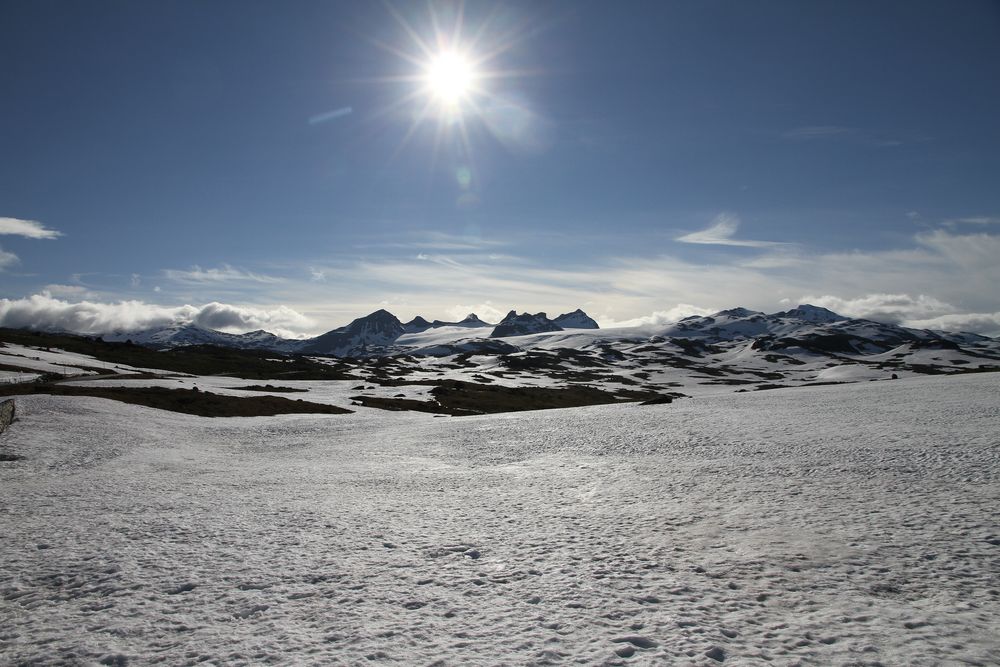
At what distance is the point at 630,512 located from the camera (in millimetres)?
15570

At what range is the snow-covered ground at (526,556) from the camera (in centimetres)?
863

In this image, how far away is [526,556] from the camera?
12.4 metres

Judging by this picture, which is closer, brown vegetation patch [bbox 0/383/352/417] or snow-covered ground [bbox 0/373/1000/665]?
snow-covered ground [bbox 0/373/1000/665]

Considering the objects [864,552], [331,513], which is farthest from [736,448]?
[331,513]

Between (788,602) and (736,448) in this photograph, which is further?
(736,448)

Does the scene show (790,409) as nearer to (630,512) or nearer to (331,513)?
(630,512)

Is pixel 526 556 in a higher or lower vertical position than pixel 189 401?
higher

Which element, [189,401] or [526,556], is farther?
[189,401]

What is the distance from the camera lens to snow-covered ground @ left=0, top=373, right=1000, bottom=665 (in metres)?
Answer: 8.63

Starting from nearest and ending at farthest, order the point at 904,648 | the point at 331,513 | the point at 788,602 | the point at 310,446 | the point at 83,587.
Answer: the point at 904,648 < the point at 788,602 < the point at 83,587 < the point at 331,513 < the point at 310,446

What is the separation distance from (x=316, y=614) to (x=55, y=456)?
23.2 meters

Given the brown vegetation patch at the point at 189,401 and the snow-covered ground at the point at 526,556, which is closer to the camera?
the snow-covered ground at the point at 526,556

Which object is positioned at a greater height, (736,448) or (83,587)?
(736,448)

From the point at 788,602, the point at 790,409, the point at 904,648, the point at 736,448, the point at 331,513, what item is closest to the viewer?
the point at 904,648
